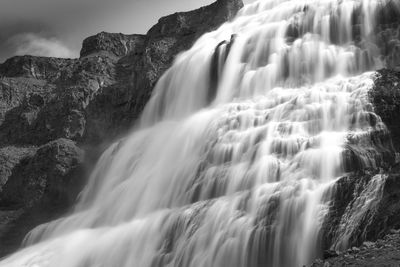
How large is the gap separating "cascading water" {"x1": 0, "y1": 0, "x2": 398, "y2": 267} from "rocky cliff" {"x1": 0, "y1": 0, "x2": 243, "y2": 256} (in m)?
4.93

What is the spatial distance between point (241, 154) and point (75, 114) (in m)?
29.6

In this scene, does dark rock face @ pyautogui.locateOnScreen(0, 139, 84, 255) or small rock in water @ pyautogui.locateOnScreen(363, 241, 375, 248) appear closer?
small rock in water @ pyautogui.locateOnScreen(363, 241, 375, 248)

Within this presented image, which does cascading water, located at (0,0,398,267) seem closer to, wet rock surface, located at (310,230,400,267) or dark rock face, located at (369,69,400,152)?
dark rock face, located at (369,69,400,152)

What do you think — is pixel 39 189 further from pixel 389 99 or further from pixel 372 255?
pixel 372 255

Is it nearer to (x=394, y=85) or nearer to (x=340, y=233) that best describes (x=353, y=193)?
(x=340, y=233)

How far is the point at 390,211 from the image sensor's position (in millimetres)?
21406

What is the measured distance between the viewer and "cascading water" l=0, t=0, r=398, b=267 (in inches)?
1010

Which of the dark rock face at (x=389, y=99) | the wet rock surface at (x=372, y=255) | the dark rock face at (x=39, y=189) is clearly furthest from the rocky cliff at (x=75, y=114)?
the wet rock surface at (x=372, y=255)

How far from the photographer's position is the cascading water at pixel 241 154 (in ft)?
84.2

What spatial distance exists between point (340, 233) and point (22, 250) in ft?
81.5

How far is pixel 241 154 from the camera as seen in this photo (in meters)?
32.0

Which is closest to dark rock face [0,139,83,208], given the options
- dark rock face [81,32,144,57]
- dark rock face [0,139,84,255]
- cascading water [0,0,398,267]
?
dark rock face [0,139,84,255]

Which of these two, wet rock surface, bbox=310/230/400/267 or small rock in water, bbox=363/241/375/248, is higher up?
small rock in water, bbox=363/241/375/248

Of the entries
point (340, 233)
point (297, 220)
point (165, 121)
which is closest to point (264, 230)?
point (297, 220)
